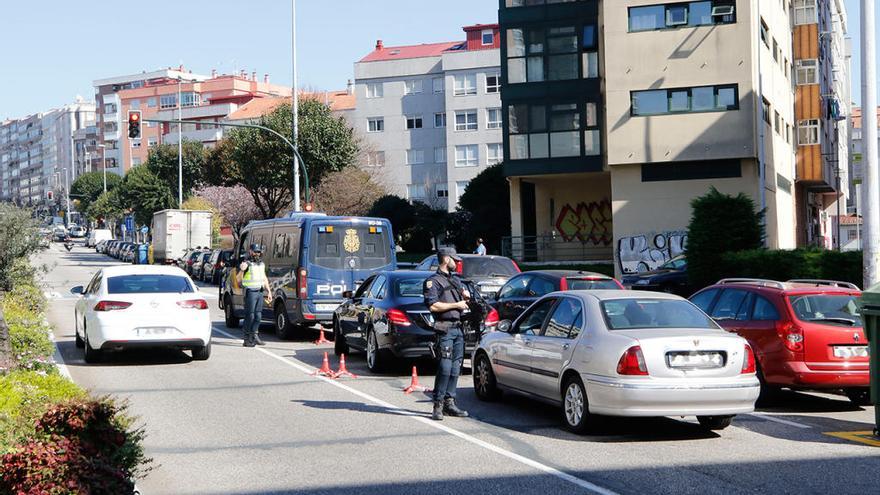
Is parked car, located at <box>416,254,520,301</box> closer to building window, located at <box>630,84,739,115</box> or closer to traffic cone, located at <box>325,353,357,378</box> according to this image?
traffic cone, located at <box>325,353,357,378</box>

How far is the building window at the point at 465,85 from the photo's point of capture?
8119 centimetres

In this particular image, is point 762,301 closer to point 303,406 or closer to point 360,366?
point 303,406

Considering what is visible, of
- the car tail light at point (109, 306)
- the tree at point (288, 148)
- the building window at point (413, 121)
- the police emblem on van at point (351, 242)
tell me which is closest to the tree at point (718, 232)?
the police emblem on van at point (351, 242)

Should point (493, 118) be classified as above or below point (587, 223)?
above

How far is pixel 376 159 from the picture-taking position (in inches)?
3297

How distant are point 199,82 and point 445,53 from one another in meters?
49.4

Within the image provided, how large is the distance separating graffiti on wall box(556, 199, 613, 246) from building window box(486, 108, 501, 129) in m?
34.7

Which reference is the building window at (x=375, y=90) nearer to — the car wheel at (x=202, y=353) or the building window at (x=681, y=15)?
the building window at (x=681, y=15)

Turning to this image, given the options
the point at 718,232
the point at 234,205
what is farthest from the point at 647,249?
the point at 234,205

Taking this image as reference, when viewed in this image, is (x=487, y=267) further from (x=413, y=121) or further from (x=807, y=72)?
(x=413, y=121)

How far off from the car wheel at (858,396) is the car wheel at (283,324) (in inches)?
452

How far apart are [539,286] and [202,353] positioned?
5.93m

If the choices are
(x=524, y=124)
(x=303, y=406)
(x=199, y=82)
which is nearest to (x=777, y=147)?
(x=524, y=124)

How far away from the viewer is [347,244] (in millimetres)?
20641
